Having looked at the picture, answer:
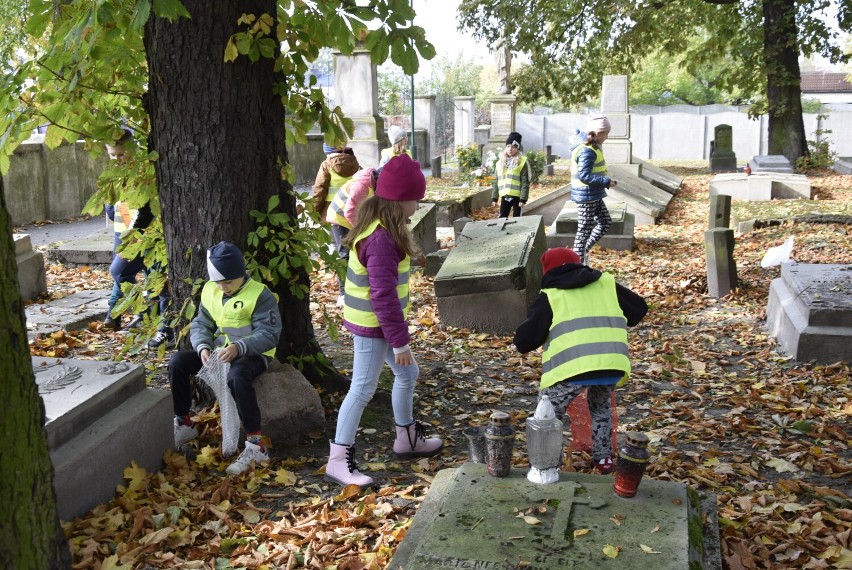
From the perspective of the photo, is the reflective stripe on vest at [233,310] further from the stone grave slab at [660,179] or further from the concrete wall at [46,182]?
the stone grave slab at [660,179]

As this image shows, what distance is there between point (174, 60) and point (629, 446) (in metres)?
3.55

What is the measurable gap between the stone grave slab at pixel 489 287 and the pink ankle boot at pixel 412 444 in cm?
293

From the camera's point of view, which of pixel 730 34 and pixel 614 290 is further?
pixel 730 34

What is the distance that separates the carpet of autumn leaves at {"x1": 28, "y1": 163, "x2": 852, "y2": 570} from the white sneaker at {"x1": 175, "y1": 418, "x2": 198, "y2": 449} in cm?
9

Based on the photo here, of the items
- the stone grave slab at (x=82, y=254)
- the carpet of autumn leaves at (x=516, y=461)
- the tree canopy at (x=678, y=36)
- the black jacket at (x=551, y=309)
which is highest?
the tree canopy at (x=678, y=36)

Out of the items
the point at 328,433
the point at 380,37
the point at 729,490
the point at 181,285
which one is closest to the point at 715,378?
the point at 729,490

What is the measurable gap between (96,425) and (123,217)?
352cm

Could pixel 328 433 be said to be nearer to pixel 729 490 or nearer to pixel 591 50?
pixel 729 490

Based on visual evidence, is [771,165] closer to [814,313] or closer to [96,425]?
[814,313]

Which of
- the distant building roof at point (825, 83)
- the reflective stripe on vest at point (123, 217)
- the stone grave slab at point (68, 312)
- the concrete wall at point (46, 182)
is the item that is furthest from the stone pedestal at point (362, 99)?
the distant building roof at point (825, 83)

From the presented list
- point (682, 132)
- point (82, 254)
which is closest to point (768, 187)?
point (82, 254)

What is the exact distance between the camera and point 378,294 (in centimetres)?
444

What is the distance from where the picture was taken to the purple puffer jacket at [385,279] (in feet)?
14.5

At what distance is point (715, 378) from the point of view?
6.62 meters
